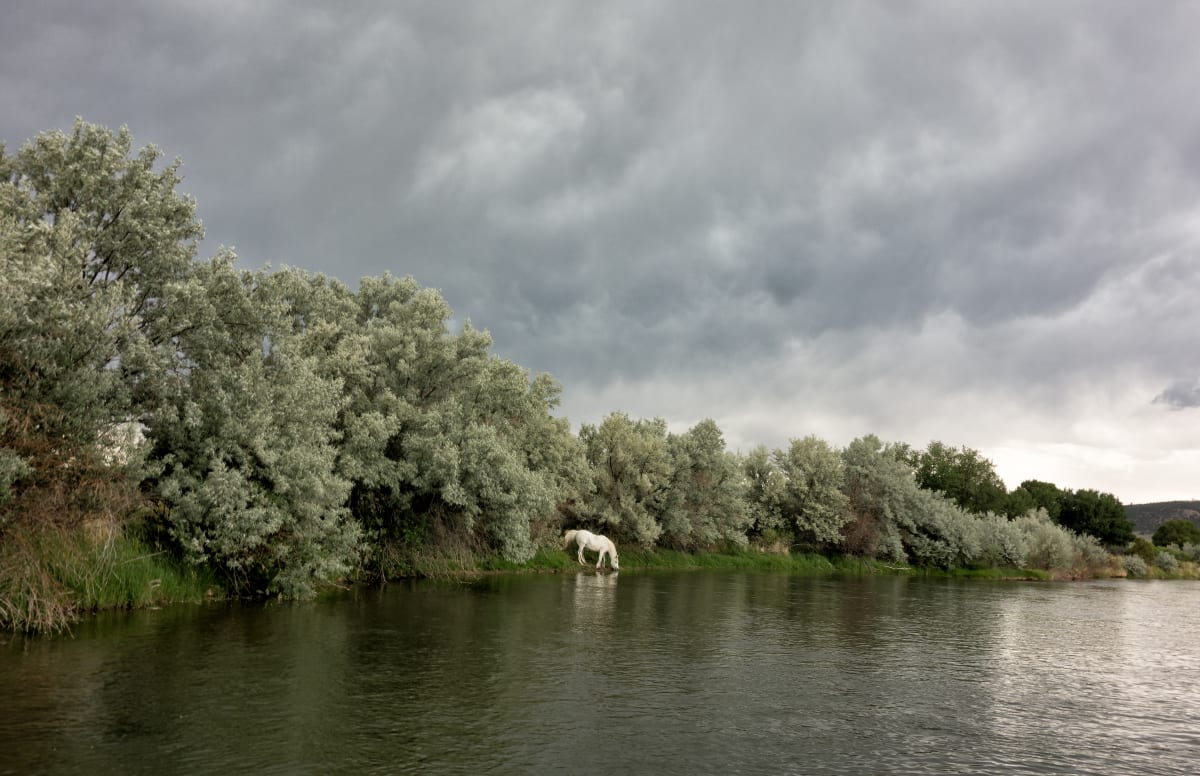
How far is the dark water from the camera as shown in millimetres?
10766

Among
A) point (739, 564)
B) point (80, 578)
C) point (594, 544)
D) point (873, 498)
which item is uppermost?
point (873, 498)

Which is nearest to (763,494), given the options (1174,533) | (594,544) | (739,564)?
(739,564)

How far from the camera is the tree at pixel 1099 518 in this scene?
14025 cm

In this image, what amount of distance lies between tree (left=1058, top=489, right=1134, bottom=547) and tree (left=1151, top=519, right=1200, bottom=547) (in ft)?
77.7

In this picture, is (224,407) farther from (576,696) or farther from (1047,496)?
(1047,496)

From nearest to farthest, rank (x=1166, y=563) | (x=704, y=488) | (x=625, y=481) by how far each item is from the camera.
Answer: (x=625, y=481), (x=704, y=488), (x=1166, y=563)

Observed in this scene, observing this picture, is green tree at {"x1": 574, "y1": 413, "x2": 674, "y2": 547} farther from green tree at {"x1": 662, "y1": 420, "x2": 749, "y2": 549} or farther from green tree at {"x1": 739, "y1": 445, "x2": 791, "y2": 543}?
green tree at {"x1": 739, "y1": 445, "x2": 791, "y2": 543}

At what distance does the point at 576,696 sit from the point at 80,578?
15709mm

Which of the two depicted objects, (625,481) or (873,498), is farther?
(873,498)

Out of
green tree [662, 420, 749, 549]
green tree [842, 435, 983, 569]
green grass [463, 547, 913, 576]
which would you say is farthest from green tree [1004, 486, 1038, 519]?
green tree [662, 420, 749, 549]

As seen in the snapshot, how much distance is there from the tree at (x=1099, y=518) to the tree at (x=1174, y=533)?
23.7m

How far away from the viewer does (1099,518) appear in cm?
14062

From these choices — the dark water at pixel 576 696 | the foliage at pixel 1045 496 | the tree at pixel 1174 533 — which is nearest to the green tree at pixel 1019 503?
the foliage at pixel 1045 496

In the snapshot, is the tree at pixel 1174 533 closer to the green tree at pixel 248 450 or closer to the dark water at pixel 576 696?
the dark water at pixel 576 696
